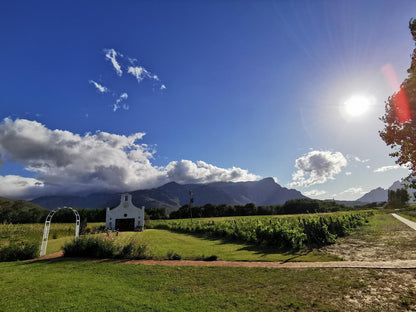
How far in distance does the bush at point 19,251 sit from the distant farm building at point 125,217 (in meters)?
25.0

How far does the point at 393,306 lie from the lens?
598 cm

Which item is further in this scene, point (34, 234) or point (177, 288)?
point (34, 234)

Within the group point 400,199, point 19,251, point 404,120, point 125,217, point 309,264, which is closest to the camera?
point 404,120

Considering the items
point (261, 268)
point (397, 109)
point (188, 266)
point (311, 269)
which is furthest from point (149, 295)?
point (397, 109)

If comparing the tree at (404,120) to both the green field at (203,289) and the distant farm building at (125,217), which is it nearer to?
the green field at (203,289)

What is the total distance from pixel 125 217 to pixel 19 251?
84.9 feet

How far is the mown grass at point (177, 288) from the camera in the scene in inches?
246

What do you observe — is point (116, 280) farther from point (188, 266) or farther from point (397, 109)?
point (397, 109)

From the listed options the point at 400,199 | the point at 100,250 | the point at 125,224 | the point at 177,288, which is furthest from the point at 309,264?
the point at 400,199

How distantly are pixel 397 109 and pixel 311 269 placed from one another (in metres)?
7.52

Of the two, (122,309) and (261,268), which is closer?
(122,309)

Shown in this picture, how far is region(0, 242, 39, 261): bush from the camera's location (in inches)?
507

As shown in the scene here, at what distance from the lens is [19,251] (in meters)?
13.3

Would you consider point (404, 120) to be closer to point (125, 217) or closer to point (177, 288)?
point (177, 288)
